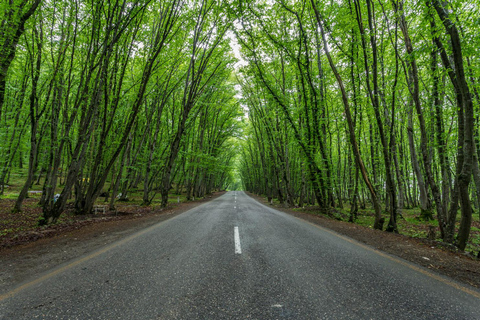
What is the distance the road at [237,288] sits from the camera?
229 cm

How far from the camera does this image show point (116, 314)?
2.21 meters

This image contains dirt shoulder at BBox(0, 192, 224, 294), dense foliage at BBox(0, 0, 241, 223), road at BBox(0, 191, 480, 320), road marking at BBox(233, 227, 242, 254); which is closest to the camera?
road at BBox(0, 191, 480, 320)

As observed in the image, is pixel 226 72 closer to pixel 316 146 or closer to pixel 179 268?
pixel 316 146

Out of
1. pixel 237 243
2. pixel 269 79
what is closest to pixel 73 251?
pixel 237 243

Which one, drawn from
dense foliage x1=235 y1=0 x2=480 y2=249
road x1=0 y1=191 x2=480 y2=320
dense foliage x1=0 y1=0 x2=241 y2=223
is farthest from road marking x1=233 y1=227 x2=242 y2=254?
dense foliage x1=0 y1=0 x2=241 y2=223

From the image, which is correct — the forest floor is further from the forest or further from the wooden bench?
the wooden bench

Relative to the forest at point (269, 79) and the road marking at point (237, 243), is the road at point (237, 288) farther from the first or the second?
the forest at point (269, 79)

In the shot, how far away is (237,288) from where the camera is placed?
280cm

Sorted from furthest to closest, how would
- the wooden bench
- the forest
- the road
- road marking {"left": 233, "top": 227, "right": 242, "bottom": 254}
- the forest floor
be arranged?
the wooden bench < the forest < road marking {"left": 233, "top": 227, "right": 242, "bottom": 254} < the forest floor < the road

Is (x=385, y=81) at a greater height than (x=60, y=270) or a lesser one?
greater

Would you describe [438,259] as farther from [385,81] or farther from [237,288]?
[385,81]

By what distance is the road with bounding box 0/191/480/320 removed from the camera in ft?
7.52

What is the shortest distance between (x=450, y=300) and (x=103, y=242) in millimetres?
6979

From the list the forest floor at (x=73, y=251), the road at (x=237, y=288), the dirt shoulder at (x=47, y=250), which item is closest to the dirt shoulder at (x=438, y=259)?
the forest floor at (x=73, y=251)
